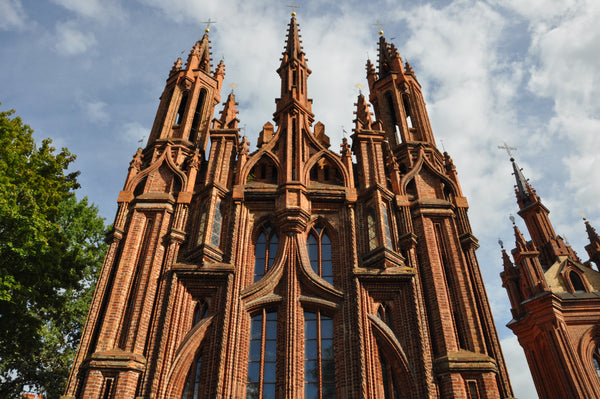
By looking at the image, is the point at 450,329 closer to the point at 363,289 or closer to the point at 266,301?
the point at 363,289

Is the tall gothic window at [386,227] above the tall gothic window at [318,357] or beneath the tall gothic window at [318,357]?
above

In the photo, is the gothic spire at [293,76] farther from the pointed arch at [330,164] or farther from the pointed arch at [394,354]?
the pointed arch at [394,354]

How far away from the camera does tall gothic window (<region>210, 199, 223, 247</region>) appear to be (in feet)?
50.8

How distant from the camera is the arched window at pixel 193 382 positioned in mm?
12891

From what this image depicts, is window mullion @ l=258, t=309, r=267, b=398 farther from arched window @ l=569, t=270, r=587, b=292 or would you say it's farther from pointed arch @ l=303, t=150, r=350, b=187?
arched window @ l=569, t=270, r=587, b=292

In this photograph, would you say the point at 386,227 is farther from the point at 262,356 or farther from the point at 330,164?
the point at 262,356

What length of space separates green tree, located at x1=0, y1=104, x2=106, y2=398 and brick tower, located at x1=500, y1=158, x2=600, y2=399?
26.1 m

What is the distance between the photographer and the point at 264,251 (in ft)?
52.5

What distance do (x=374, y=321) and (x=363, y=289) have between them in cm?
103

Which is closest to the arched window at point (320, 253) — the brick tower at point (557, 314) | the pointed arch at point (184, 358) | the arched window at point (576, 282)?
the pointed arch at point (184, 358)

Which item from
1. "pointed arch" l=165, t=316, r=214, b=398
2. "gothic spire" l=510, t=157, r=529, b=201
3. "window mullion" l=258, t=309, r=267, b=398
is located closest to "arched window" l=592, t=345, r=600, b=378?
"gothic spire" l=510, t=157, r=529, b=201

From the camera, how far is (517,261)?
3522 cm

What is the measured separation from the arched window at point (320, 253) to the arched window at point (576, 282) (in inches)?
957

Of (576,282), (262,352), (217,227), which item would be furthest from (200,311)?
(576,282)
